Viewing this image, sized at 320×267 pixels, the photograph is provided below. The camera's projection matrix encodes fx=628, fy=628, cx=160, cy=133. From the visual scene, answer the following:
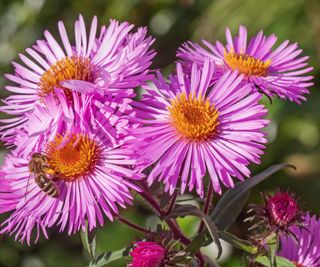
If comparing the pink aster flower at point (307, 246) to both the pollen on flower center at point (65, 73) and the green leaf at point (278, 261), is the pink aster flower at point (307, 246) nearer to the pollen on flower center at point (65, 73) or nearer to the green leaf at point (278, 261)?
the green leaf at point (278, 261)

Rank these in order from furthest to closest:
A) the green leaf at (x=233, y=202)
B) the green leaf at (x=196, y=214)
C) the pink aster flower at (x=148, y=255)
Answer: the green leaf at (x=233, y=202), the green leaf at (x=196, y=214), the pink aster flower at (x=148, y=255)

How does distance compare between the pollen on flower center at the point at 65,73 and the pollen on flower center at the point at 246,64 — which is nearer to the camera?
the pollen on flower center at the point at 65,73

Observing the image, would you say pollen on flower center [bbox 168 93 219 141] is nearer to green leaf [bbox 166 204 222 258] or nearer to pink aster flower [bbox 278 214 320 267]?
green leaf [bbox 166 204 222 258]

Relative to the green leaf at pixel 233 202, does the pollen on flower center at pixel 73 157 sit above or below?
above

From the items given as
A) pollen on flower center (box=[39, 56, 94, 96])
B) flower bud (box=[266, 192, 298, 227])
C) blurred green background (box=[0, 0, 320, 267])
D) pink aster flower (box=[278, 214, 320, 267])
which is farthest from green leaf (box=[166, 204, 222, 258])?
blurred green background (box=[0, 0, 320, 267])

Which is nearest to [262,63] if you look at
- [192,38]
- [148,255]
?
[148,255]

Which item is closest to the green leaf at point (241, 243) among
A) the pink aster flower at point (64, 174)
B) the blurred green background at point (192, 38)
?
the pink aster flower at point (64, 174)

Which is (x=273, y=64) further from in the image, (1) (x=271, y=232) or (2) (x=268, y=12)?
(2) (x=268, y=12)
